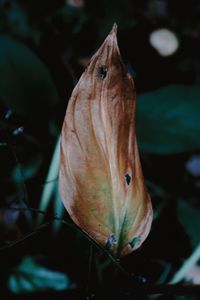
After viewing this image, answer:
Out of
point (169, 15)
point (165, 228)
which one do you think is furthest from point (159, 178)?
point (169, 15)

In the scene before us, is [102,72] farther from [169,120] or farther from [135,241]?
[169,120]

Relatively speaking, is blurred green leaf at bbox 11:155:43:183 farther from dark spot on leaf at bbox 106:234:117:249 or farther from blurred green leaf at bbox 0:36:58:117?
dark spot on leaf at bbox 106:234:117:249

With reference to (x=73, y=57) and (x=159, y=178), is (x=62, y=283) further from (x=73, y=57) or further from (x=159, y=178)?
(x=73, y=57)

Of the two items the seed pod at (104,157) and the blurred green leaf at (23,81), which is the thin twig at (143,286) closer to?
the seed pod at (104,157)

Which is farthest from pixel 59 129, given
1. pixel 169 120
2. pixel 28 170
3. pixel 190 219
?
pixel 190 219

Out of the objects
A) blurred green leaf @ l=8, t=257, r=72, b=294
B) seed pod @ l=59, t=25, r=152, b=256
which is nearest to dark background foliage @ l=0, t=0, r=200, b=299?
blurred green leaf @ l=8, t=257, r=72, b=294
